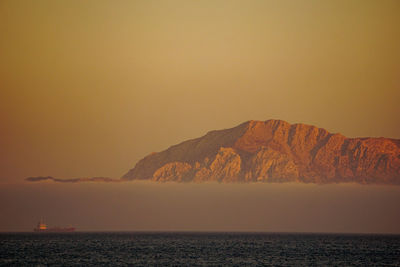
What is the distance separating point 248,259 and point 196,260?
1195cm

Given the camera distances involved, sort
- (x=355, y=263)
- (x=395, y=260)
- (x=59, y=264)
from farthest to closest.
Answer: (x=395, y=260) < (x=355, y=263) < (x=59, y=264)

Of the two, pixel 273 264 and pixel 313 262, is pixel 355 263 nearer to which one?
pixel 313 262

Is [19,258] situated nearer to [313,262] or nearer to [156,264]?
[156,264]

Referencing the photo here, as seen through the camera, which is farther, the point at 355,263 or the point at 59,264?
the point at 355,263

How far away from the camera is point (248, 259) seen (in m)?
135

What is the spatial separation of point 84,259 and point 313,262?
49216 mm

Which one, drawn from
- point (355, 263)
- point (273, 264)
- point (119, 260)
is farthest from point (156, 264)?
point (355, 263)

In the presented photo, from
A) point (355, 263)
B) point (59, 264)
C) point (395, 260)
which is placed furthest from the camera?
point (395, 260)

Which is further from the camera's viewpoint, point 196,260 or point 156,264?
point 196,260

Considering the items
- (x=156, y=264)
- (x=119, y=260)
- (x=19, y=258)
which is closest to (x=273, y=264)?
(x=156, y=264)

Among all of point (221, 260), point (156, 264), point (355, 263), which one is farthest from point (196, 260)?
point (355, 263)

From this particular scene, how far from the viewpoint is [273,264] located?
399 feet

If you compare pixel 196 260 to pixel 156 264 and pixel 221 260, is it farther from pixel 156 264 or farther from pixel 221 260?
pixel 156 264

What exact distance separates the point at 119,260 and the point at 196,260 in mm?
16750
